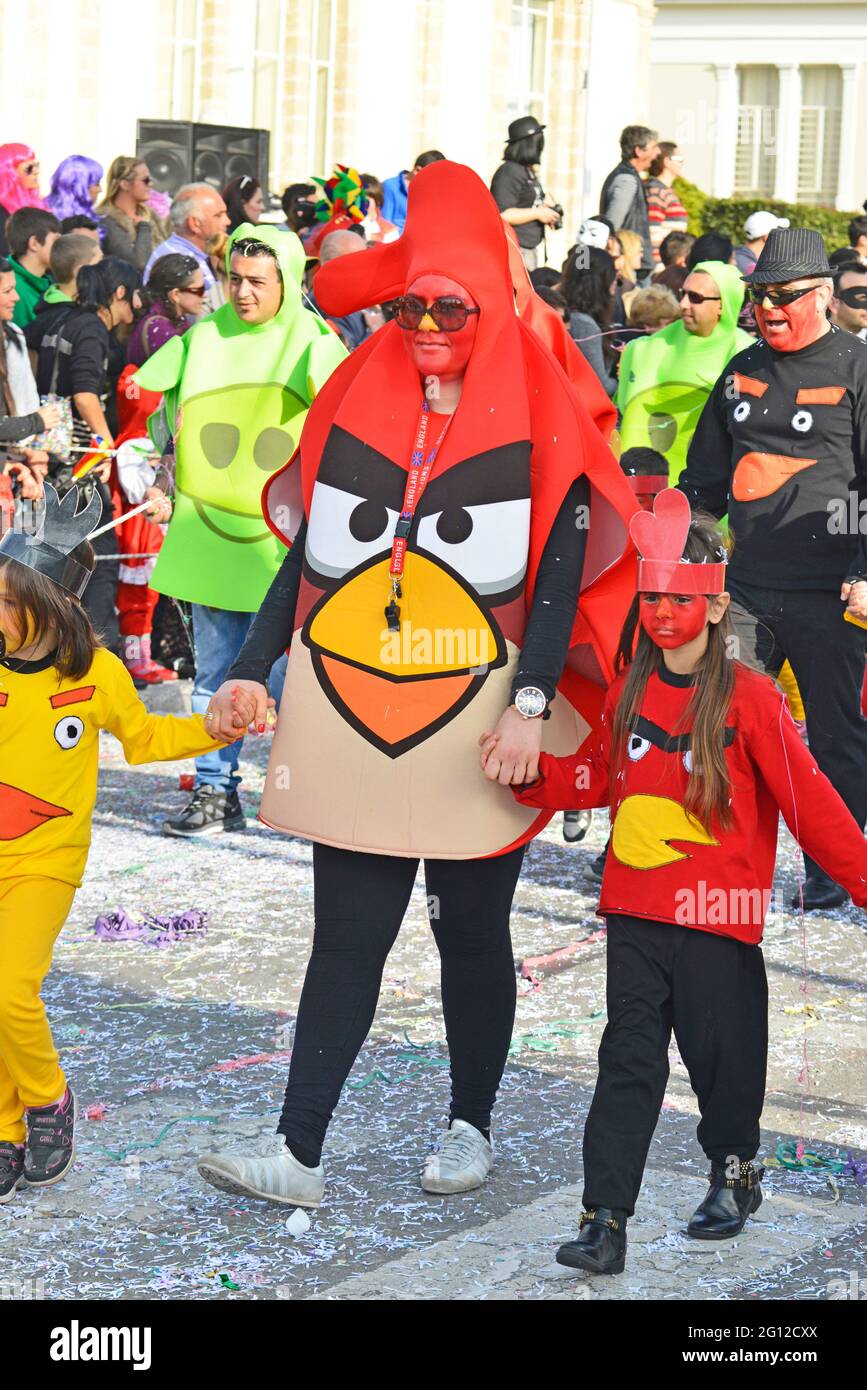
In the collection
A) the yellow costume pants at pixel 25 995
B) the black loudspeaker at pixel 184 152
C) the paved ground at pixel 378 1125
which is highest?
the black loudspeaker at pixel 184 152

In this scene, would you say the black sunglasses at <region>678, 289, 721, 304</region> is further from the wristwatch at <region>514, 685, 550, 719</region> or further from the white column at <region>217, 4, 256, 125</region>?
the white column at <region>217, 4, 256, 125</region>

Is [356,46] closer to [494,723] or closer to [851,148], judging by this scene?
[494,723]

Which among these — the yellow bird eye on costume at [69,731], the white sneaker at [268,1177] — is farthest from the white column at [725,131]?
the white sneaker at [268,1177]

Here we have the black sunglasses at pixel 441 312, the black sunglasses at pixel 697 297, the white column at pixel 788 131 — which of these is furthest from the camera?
the white column at pixel 788 131

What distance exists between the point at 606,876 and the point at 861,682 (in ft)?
8.74

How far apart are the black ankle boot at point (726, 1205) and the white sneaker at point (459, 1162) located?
498mm

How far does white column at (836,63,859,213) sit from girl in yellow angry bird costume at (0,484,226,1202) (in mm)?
42919

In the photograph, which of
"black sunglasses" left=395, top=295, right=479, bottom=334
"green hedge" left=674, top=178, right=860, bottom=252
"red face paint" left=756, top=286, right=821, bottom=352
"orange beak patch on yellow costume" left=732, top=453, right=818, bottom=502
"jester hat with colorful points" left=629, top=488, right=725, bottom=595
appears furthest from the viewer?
"green hedge" left=674, top=178, right=860, bottom=252

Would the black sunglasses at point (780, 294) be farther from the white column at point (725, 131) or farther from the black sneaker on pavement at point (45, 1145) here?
the white column at point (725, 131)

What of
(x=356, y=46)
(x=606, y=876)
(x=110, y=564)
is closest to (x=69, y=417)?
(x=110, y=564)

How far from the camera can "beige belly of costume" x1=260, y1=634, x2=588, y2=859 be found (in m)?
4.33

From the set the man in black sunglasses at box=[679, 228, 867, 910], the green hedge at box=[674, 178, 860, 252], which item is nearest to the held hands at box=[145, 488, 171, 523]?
the man in black sunglasses at box=[679, 228, 867, 910]

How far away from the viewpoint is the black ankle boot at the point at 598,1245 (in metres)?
3.95

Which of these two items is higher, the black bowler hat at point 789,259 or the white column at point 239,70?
the white column at point 239,70
